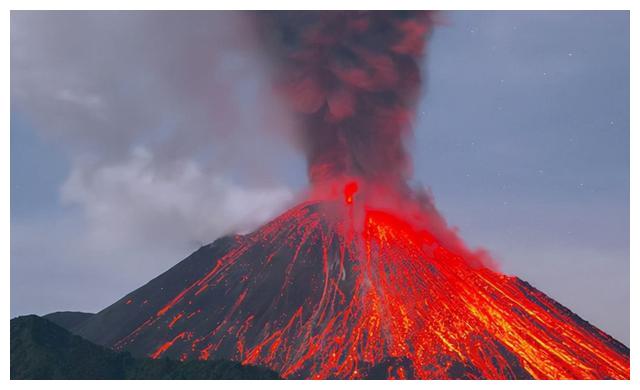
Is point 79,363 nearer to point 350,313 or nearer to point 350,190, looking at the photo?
point 350,313

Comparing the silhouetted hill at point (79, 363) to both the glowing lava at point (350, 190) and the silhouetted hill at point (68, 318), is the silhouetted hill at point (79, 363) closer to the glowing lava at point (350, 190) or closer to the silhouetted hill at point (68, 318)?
the silhouetted hill at point (68, 318)

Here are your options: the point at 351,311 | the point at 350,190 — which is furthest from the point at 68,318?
the point at 351,311

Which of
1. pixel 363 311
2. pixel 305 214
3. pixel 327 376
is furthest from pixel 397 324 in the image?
pixel 305 214

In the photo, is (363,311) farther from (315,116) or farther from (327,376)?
(315,116)

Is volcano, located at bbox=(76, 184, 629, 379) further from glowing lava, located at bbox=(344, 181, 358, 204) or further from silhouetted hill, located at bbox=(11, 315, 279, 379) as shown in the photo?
silhouetted hill, located at bbox=(11, 315, 279, 379)

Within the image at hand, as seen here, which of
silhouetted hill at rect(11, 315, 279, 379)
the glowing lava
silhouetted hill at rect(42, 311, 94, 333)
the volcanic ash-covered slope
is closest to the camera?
silhouetted hill at rect(11, 315, 279, 379)

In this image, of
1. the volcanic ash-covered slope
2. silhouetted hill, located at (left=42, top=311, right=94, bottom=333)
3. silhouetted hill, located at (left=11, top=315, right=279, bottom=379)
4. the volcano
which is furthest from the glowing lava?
silhouetted hill, located at (left=11, top=315, right=279, bottom=379)

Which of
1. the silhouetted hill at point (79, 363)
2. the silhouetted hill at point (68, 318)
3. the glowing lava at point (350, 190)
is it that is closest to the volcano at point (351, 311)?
the glowing lava at point (350, 190)
